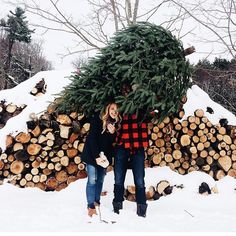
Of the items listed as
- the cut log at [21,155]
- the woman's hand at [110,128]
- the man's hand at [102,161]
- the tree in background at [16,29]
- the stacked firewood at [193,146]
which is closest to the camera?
the man's hand at [102,161]

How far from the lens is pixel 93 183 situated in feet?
13.9

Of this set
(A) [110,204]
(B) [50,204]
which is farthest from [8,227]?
(A) [110,204]

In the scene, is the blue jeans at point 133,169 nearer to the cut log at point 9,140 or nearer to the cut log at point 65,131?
the cut log at point 65,131

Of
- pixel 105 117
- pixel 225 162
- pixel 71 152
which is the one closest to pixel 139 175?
pixel 105 117

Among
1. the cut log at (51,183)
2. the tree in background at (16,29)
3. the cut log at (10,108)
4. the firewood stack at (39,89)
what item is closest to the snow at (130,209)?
the cut log at (51,183)

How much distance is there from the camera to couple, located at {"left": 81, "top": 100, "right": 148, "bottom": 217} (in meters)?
4.22

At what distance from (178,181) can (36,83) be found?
2827mm

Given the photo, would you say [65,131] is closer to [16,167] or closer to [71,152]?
[71,152]

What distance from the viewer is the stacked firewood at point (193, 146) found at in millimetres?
5574

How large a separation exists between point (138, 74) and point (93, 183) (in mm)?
1429

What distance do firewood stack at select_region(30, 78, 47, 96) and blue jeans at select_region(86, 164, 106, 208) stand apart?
2145 millimetres

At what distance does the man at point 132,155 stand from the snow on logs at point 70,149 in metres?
0.81

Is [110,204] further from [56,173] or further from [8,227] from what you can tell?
[8,227]

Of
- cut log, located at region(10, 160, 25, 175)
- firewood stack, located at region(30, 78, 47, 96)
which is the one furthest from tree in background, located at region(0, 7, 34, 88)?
cut log, located at region(10, 160, 25, 175)
